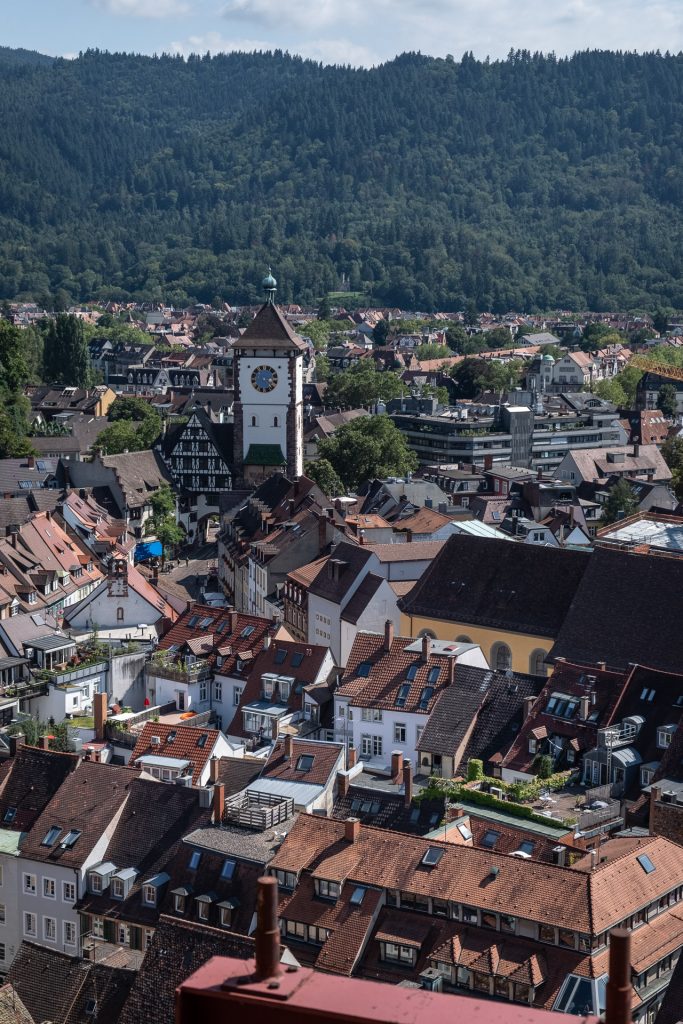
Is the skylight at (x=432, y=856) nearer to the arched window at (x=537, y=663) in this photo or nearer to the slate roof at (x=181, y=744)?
the slate roof at (x=181, y=744)

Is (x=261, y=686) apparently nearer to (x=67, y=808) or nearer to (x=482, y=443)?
(x=67, y=808)

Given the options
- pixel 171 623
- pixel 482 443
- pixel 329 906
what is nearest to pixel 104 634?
pixel 171 623

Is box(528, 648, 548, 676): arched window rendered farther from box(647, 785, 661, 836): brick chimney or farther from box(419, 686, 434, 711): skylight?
box(647, 785, 661, 836): brick chimney

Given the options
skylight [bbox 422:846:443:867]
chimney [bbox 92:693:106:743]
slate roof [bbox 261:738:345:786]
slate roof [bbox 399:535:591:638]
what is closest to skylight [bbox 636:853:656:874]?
skylight [bbox 422:846:443:867]

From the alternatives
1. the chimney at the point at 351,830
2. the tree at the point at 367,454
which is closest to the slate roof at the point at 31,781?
the chimney at the point at 351,830

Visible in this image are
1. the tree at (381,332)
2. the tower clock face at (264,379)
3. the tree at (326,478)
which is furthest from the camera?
the tree at (381,332)

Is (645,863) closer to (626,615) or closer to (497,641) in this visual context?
(626,615)
